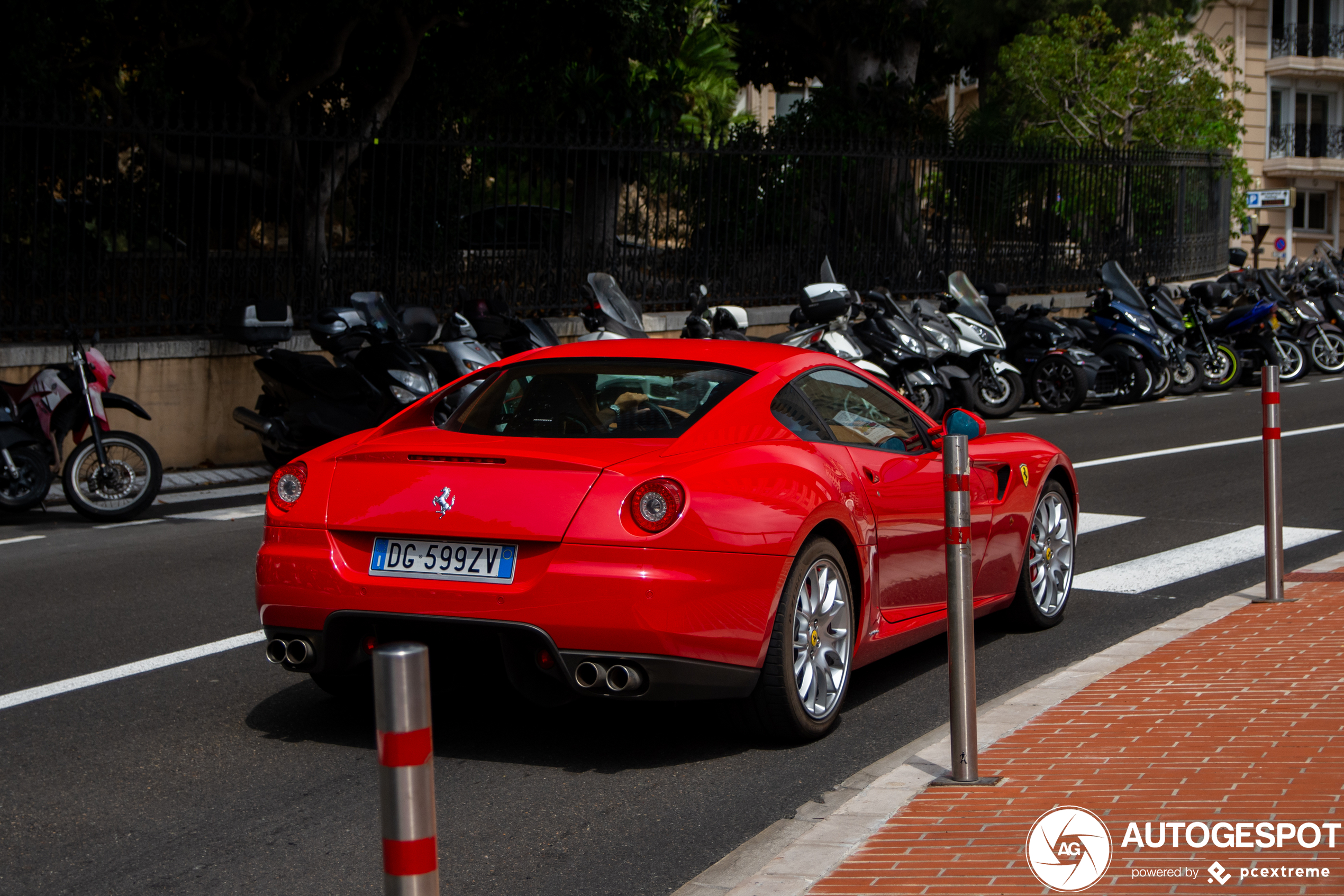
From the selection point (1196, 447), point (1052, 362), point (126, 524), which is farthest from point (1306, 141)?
point (126, 524)

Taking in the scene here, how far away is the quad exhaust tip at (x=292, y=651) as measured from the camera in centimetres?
513

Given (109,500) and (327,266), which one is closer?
(109,500)

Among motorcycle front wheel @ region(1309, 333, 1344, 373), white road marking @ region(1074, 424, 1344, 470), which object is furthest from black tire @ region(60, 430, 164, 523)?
motorcycle front wheel @ region(1309, 333, 1344, 373)

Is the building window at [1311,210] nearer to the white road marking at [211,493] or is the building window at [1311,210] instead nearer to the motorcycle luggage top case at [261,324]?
the motorcycle luggage top case at [261,324]

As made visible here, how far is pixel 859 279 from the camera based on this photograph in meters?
21.2

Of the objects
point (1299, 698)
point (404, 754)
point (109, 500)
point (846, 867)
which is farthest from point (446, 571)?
point (109, 500)

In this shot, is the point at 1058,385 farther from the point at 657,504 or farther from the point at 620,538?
Answer: the point at 620,538

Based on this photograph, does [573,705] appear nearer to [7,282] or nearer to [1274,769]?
[1274,769]

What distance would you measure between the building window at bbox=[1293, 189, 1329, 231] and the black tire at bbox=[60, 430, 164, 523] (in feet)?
163

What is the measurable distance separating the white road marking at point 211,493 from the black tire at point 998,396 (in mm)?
8088

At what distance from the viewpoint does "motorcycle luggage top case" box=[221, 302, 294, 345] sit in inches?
507

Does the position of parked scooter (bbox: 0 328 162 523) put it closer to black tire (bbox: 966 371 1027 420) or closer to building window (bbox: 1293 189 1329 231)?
black tire (bbox: 966 371 1027 420)

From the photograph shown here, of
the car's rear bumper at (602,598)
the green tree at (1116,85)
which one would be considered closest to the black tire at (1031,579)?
the car's rear bumper at (602,598)

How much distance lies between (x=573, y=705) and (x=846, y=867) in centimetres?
214
